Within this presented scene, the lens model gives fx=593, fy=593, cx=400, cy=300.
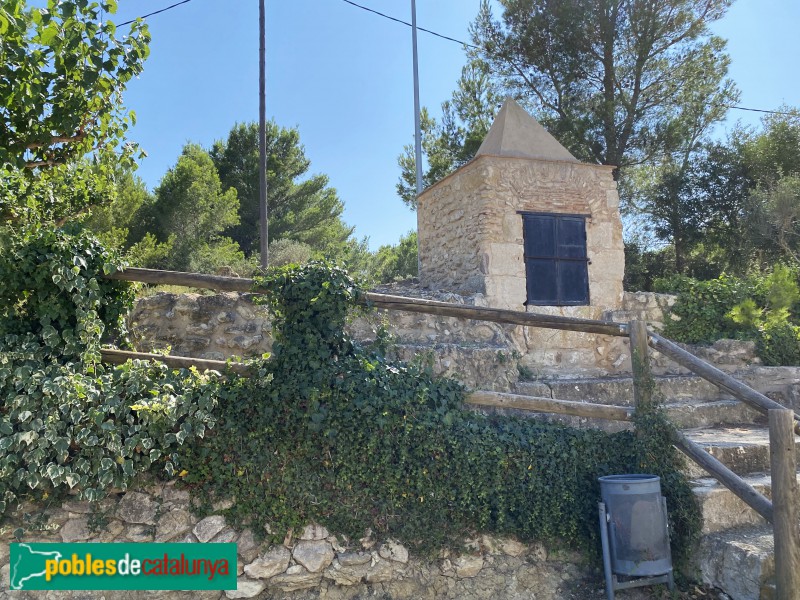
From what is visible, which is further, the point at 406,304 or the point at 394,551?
the point at 406,304

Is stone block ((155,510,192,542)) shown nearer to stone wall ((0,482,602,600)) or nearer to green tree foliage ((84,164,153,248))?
stone wall ((0,482,602,600))

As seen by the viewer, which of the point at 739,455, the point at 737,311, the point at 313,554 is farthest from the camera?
the point at 737,311

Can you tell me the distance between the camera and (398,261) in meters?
22.0

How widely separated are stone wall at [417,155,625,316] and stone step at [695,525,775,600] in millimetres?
4327

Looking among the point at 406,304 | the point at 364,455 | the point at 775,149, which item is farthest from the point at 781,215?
the point at 364,455

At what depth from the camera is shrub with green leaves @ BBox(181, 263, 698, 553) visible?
10.4ft

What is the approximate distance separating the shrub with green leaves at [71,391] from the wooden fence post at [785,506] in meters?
3.01

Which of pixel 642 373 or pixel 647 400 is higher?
pixel 642 373

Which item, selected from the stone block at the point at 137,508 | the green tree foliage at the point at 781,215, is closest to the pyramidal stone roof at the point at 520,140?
the stone block at the point at 137,508

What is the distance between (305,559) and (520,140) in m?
6.89

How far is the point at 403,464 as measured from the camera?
329 cm

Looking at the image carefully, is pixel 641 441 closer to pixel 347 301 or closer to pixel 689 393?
pixel 347 301

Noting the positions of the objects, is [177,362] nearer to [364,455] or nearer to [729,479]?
[364,455]

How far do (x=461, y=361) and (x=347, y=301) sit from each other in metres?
2.10
